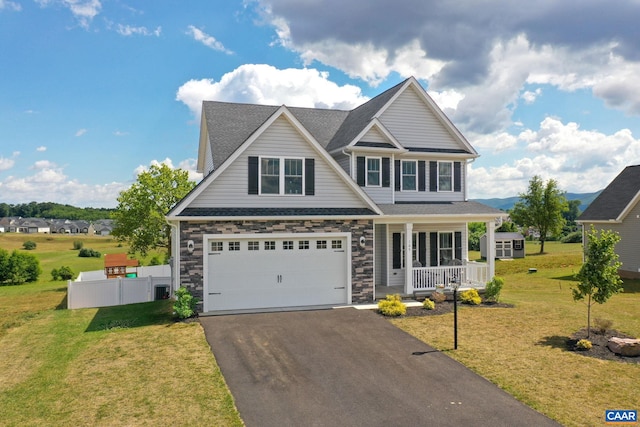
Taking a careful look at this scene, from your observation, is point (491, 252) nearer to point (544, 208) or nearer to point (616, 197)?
point (616, 197)

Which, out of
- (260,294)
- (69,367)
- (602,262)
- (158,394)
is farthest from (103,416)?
(602,262)

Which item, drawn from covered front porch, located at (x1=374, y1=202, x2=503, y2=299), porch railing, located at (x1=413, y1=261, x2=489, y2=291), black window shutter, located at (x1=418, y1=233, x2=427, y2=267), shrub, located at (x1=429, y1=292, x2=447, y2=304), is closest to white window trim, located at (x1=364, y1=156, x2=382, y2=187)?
covered front porch, located at (x1=374, y1=202, x2=503, y2=299)

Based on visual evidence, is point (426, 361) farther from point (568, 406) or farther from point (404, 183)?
point (404, 183)

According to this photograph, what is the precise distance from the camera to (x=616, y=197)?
29078mm

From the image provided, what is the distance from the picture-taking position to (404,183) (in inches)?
798

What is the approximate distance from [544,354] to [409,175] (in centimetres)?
1071

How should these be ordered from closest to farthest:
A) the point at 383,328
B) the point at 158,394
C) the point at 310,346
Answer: the point at 158,394
the point at 310,346
the point at 383,328

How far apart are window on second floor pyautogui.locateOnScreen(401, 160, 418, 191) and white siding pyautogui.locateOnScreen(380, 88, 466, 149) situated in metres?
0.83

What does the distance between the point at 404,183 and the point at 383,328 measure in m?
8.55

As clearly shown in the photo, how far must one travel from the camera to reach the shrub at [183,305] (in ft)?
46.5

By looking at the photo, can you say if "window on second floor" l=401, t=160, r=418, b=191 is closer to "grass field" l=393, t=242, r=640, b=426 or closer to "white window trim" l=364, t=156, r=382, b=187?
"white window trim" l=364, t=156, r=382, b=187

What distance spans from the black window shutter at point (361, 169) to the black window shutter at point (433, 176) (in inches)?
145

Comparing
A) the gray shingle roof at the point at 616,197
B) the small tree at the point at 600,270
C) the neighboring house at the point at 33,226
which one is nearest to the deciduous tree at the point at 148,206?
the small tree at the point at 600,270

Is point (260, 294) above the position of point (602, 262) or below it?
below
